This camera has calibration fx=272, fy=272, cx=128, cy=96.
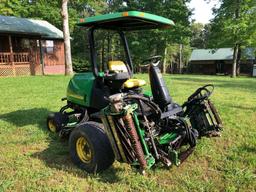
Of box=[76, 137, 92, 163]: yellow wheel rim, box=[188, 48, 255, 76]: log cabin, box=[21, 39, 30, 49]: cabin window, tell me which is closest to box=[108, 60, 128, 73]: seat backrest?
box=[76, 137, 92, 163]: yellow wheel rim

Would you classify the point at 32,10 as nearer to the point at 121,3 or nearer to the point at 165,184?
the point at 121,3

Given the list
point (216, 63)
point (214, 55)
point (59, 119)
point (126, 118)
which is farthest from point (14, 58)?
point (216, 63)

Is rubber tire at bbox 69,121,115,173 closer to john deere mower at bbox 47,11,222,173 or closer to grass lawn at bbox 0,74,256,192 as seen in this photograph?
john deere mower at bbox 47,11,222,173

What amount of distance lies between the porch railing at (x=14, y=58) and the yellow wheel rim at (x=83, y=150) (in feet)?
52.8

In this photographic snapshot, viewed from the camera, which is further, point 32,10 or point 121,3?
point 121,3

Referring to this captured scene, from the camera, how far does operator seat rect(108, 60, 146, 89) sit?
13.1 ft

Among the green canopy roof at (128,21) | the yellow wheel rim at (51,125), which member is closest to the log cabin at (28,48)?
the yellow wheel rim at (51,125)

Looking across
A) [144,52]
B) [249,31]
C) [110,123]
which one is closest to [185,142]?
[110,123]

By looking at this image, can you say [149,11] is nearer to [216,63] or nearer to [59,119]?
[216,63]

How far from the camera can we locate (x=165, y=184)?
10.1 ft

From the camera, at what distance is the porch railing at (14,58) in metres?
18.1

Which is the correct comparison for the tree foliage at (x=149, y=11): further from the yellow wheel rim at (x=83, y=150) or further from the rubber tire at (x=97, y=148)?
the rubber tire at (x=97, y=148)

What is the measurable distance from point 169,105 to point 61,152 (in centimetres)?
174

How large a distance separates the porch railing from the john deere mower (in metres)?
14.9
